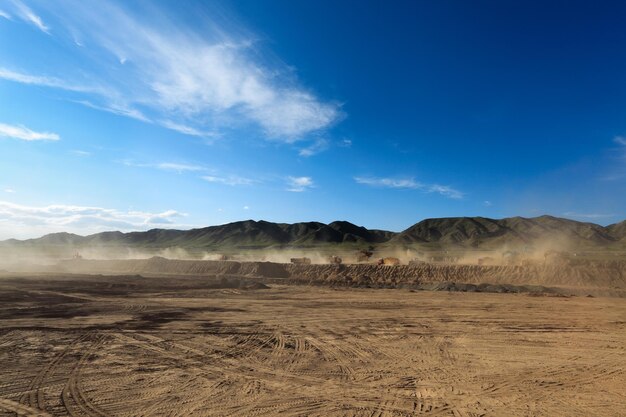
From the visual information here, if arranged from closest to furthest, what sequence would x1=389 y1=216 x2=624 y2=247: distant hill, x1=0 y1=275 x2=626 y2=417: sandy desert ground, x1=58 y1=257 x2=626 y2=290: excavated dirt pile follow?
x1=0 y1=275 x2=626 y2=417: sandy desert ground < x1=58 y1=257 x2=626 y2=290: excavated dirt pile < x1=389 y1=216 x2=624 y2=247: distant hill

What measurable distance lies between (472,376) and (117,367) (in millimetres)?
8902

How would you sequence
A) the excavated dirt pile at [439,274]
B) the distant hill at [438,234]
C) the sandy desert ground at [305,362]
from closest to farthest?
the sandy desert ground at [305,362]
the excavated dirt pile at [439,274]
the distant hill at [438,234]

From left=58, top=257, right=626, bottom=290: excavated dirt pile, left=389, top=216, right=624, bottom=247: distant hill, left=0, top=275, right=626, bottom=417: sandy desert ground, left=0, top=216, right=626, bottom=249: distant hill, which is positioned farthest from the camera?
left=0, top=216, right=626, bottom=249: distant hill

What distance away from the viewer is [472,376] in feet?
30.3

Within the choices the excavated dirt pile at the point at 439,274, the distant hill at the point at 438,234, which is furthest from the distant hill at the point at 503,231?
the excavated dirt pile at the point at 439,274

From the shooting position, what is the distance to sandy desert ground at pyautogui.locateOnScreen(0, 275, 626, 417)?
7238 millimetres

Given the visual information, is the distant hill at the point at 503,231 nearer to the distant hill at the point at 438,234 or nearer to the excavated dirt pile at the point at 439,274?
the distant hill at the point at 438,234

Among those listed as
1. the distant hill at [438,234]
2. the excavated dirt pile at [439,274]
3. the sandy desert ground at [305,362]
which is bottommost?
the sandy desert ground at [305,362]

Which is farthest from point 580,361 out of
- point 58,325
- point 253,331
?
point 58,325

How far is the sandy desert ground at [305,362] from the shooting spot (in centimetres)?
724

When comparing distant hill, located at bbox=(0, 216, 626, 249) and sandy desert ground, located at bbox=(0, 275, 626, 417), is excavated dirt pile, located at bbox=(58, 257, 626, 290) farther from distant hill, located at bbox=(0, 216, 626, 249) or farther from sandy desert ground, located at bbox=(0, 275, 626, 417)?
distant hill, located at bbox=(0, 216, 626, 249)

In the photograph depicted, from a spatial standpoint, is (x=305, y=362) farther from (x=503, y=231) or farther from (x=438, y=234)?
(x=503, y=231)

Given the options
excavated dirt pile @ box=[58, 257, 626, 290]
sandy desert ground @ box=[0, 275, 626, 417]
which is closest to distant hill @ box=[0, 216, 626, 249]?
excavated dirt pile @ box=[58, 257, 626, 290]

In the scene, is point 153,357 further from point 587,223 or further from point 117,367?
point 587,223
